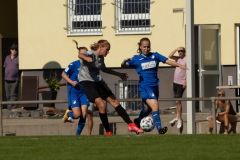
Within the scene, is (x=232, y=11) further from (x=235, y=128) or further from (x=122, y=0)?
(x=235, y=128)

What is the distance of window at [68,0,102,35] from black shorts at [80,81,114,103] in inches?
390

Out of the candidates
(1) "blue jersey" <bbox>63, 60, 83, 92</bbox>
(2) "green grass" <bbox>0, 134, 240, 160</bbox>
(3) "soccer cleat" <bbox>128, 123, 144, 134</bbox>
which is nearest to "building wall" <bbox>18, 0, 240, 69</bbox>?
(1) "blue jersey" <bbox>63, 60, 83, 92</bbox>

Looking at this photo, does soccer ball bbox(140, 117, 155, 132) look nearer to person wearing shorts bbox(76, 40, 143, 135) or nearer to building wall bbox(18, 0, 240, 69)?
person wearing shorts bbox(76, 40, 143, 135)

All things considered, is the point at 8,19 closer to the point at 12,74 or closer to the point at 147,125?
the point at 12,74

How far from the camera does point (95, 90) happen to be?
61.9ft

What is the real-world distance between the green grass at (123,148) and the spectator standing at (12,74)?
427 inches

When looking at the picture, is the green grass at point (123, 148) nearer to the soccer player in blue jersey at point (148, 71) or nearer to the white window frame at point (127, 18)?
the soccer player in blue jersey at point (148, 71)

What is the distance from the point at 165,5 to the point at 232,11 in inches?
72.4

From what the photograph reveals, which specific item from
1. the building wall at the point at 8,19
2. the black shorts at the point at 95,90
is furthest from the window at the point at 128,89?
the black shorts at the point at 95,90

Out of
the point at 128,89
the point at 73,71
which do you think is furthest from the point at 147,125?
the point at 128,89

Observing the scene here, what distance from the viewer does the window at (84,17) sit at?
2889 centimetres

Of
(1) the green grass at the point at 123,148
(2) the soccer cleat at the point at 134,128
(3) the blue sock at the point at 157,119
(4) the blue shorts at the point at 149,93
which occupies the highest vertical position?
(4) the blue shorts at the point at 149,93

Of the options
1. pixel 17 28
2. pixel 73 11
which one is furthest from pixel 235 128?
pixel 17 28

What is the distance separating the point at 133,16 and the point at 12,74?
12.1 ft
